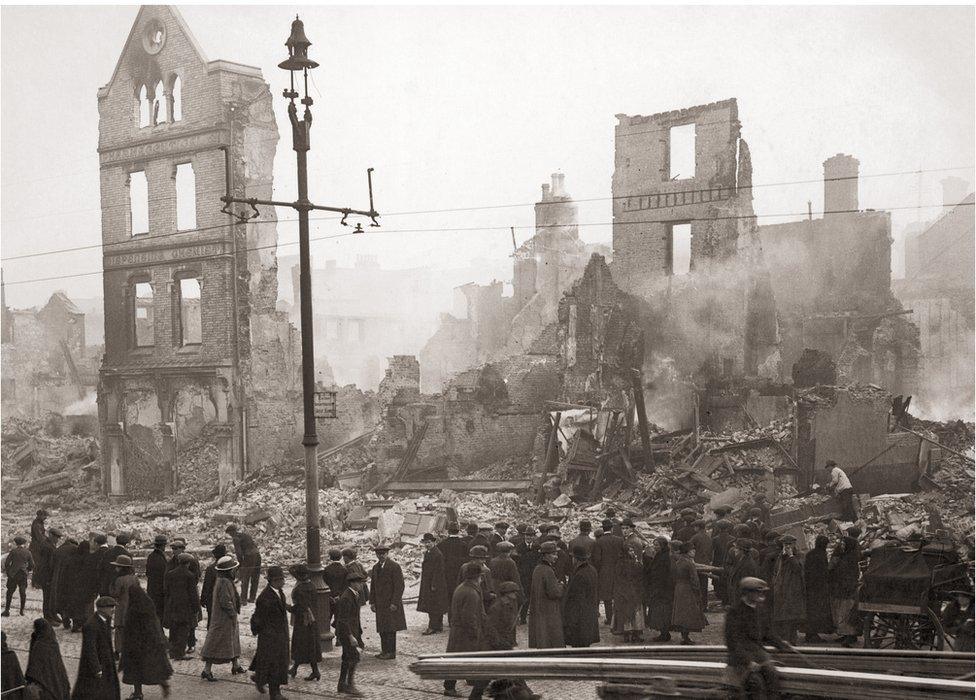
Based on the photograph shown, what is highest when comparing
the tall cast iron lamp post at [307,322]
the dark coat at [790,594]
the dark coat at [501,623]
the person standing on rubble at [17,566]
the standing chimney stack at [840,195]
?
the standing chimney stack at [840,195]

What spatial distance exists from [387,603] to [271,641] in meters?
1.95

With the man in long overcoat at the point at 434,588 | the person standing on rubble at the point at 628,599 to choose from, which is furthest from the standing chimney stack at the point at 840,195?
the man in long overcoat at the point at 434,588

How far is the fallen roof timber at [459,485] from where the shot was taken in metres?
20.7

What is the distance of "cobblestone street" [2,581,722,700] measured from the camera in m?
9.59

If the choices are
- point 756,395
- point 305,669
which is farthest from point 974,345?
point 305,669

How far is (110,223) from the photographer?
24.1 m

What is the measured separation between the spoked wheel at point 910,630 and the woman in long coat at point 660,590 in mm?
2341

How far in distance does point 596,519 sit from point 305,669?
867cm

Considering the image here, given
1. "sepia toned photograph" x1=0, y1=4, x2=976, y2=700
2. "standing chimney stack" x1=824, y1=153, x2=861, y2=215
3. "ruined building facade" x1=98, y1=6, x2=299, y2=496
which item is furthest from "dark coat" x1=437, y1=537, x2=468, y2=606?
"standing chimney stack" x1=824, y1=153, x2=861, y2=215

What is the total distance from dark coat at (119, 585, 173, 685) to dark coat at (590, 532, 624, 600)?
17.4 feet

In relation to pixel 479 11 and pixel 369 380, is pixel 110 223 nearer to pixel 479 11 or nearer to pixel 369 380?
pixel 479 11

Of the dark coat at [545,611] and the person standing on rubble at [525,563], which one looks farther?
the person standing on rubble at [525,563]

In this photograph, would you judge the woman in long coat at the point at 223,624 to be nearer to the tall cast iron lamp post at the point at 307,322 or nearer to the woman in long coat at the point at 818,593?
the tall cast iron lamp post at the point at 307,322

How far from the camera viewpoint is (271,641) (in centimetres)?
921
